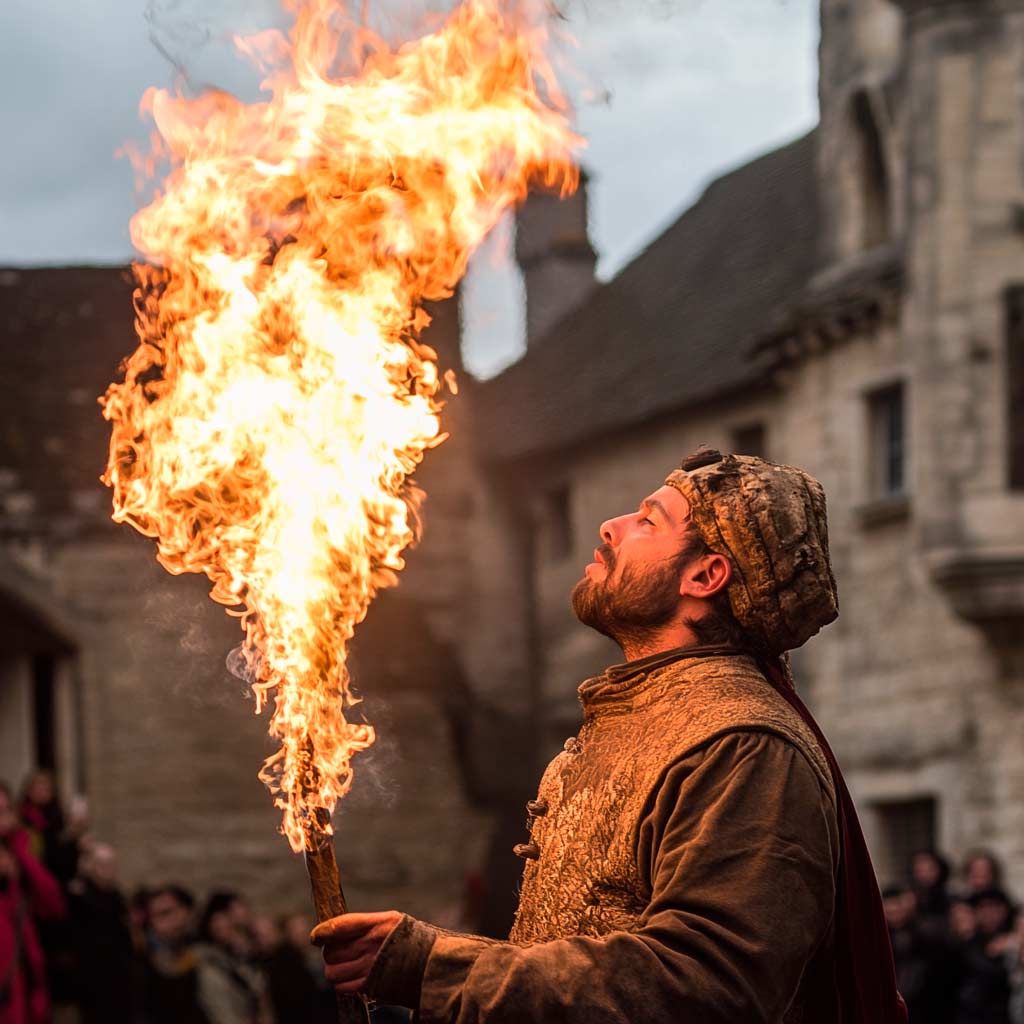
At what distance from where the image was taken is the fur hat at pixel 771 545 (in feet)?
13.0

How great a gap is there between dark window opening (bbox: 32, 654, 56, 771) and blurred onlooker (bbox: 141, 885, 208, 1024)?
33.3ft

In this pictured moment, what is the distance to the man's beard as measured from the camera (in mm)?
4051

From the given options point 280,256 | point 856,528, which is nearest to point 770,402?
point 856,528

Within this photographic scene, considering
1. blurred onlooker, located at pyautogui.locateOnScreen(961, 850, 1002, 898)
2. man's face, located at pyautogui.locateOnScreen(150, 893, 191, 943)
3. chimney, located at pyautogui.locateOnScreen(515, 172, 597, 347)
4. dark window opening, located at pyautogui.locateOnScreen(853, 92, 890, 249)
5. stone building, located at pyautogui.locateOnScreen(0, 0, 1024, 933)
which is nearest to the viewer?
man's face, located at pyautogui.locateOnScreen(150, 893, 191, 943)

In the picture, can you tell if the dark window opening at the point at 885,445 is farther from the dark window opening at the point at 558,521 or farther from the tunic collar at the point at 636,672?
the tunic collar at the point at 636,672

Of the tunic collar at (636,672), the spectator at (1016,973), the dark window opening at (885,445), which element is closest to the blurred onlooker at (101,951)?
the spectator at (1016,973)

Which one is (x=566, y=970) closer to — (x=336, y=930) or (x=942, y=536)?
(x=336, y=930)

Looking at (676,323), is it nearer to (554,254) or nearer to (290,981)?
(554,254)

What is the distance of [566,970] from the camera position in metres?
3.57

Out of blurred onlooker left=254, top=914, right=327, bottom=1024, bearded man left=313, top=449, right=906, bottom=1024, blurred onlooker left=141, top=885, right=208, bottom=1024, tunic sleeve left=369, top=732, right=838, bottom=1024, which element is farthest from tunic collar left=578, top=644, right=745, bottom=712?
blurred onlooker left=254, top=914, right=327, bottom=1024

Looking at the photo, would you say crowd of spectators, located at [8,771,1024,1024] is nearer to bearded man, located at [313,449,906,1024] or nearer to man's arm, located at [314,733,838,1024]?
bearded man, located at [313,449,906,1024]

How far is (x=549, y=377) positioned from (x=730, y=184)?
3353mm

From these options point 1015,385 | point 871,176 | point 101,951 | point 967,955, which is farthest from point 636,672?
point 871,176

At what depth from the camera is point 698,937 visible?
11.6ft
